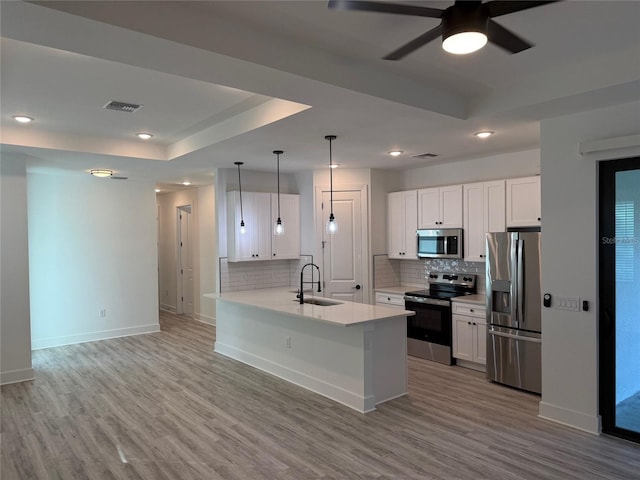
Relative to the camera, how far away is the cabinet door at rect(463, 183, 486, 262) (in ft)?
18.1

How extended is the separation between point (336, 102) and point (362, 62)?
→ 0.35 metres

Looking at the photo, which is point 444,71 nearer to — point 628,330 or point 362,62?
point 362,62

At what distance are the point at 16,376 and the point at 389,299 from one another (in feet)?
15.9

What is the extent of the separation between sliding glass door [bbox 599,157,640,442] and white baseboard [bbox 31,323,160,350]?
6.78 meters

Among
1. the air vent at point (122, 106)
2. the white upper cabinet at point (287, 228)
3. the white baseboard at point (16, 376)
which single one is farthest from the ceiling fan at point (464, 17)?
the white baseboard at point (16, 376)

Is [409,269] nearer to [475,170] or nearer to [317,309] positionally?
[475,170]

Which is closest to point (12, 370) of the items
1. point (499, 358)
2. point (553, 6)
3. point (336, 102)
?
point (336, 102)

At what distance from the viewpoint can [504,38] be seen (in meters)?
2.03

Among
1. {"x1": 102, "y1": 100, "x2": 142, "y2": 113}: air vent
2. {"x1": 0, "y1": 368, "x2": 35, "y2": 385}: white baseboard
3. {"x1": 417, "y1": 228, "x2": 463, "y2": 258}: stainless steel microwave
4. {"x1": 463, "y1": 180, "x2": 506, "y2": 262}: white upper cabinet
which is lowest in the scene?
{"x1": 0, "y1": 368, "x2": 35, "y2": 385}: white baseboard

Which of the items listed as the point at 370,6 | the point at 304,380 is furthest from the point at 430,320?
the point at 370,6

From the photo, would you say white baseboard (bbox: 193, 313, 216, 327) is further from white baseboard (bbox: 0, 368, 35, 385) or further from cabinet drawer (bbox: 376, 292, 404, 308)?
cabinet drawer (bbox: 376, 292, 404, 308)

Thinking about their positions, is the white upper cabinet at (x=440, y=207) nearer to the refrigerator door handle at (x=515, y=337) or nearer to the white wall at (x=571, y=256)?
the refrigerator door handle at (x=515, y=337)

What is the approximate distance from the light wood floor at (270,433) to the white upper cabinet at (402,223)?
1863mm

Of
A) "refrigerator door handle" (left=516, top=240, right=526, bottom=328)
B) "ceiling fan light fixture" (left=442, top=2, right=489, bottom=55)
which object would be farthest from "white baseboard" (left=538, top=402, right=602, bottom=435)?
"ceiling fan light fixture" (left=442, top=2, right=489, bottom=55)
